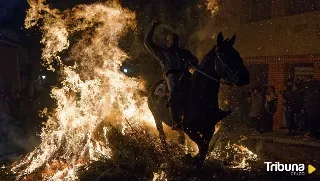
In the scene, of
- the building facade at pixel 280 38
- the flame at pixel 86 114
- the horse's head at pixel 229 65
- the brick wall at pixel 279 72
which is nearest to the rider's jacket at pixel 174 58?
the horse's head at pixel 229 65

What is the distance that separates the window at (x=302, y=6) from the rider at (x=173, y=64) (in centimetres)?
854

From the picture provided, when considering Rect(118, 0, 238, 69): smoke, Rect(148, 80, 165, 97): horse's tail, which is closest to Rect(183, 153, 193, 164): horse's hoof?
Rect(148, 80, 165, 97): horse's tail

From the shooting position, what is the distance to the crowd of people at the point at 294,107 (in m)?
12.4

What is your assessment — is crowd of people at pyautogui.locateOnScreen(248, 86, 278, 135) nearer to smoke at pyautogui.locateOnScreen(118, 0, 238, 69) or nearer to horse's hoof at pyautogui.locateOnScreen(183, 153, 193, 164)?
smoke at pyautogui.locateOnScreen(118, 0, 238, 69)

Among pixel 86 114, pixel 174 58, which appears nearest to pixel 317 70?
pixel 174 58

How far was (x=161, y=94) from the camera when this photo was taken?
8828 mm

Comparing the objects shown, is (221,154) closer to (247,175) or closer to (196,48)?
(247,175)

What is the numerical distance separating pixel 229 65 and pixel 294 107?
7252 mm

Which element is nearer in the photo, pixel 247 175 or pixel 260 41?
pixel 247 175

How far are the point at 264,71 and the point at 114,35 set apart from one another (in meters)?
7.88

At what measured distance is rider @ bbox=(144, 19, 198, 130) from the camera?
795 centimetres

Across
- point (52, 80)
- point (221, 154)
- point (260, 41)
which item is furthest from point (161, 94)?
point (52, 80)

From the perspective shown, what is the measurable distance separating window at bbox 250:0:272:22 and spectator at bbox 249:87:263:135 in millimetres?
3900

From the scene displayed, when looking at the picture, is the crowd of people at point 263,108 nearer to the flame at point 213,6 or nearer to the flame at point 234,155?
the flame at point 234,155
